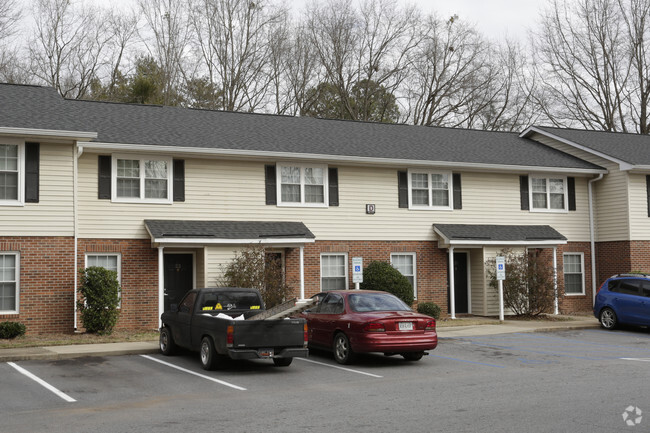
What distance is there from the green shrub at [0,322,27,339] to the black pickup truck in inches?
182

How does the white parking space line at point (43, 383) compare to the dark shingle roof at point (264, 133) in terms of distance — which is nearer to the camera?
the white parking space line at point (43, 383)

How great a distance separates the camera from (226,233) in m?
20.1

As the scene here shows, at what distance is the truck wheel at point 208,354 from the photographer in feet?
42.0

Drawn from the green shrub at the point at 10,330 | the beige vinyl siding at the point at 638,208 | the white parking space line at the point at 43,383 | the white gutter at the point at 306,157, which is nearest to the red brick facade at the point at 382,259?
the white gutter at the point at 306,157

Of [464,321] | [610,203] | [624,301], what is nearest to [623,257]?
[610,203]

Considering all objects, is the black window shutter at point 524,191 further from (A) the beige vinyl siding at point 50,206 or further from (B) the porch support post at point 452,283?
(A) the beige vinyl siding at point 50,206

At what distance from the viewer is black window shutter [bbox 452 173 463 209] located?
2419 cm

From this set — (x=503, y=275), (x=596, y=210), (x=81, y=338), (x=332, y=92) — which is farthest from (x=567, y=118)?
(x=81, y=338)

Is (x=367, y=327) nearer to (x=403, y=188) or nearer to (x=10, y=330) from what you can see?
(x=10, y=330)

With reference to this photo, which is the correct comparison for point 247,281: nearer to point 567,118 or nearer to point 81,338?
point 81,338

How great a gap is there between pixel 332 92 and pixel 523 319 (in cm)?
2371

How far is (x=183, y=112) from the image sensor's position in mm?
24266

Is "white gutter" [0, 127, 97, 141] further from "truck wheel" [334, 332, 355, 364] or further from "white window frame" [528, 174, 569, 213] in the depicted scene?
"white window frame" [528, 174, 569, 213]

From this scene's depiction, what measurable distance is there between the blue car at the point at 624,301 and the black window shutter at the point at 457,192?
5502mm
